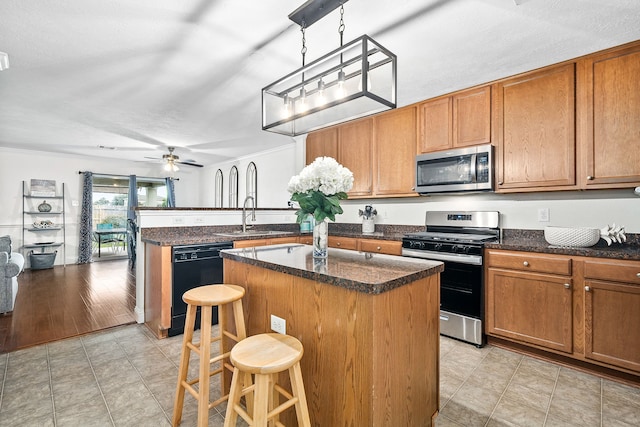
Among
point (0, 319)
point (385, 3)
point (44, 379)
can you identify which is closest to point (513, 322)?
point (385, 3)

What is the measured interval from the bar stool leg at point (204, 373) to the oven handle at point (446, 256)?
2106mm

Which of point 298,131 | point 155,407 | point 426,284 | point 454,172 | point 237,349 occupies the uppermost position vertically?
point 298,131

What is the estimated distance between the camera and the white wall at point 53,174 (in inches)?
232

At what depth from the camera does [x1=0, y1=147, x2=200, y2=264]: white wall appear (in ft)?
19.4

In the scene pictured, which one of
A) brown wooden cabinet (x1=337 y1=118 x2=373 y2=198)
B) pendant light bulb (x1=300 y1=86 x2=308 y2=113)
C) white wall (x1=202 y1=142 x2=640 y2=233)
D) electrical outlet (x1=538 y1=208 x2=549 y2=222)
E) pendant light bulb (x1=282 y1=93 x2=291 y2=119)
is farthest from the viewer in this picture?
brown wooden cabinet (x1=337 y1=118 x2=373 y2=198)

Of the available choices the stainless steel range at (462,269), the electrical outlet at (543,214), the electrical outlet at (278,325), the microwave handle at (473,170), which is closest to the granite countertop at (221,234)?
the stainless steel range at (462,269)

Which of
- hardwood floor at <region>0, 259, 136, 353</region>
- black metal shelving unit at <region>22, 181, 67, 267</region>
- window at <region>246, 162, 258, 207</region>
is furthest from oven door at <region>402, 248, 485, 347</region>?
black metal shelving unit at <region>22, 181, 67, 267</region>

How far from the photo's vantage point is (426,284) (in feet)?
4.87

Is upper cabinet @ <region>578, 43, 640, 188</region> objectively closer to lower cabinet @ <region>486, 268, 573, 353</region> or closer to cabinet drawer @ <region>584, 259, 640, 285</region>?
cabinet drawer @ <region>584, 259, 640, 285</region>

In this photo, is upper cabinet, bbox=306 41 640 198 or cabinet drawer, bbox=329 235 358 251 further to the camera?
cabinet drawer, bbox=329 235 358 251

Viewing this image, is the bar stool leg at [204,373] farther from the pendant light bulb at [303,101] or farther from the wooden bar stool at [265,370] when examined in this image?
the pendant light bulb at [303,101]

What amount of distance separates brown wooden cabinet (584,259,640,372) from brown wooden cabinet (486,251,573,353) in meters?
0.11

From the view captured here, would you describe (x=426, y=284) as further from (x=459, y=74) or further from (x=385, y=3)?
(x=459, y=74)

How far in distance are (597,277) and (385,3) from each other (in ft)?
7.59
